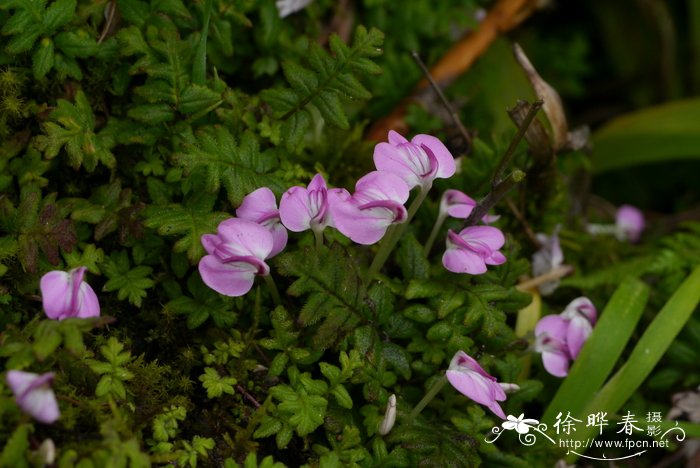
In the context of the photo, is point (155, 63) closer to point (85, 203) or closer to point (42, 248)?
point (85, 203)

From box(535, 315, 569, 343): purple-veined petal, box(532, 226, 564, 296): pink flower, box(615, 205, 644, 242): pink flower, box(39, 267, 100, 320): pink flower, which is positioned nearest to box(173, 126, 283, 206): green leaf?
box(39, 267, 100, 320): pink flower

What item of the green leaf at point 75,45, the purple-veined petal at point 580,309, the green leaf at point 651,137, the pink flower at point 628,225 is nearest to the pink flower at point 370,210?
the purple-veined petal at point 580,309

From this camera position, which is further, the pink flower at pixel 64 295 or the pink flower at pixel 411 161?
the pink flower at pixel 411 161

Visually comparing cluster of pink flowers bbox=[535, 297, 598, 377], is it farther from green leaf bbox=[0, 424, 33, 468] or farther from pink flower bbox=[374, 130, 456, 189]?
green leaf bbox=[0, 424, 33, 468]

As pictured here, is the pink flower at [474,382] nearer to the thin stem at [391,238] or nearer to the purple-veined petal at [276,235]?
the thin stem at [391,238]

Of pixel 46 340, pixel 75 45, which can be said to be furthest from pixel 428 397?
pixel 75 45

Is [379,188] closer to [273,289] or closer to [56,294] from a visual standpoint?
[273,289]

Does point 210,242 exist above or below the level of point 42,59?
below
